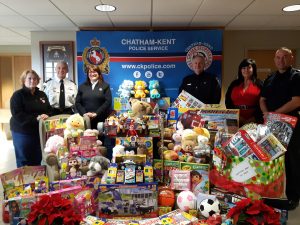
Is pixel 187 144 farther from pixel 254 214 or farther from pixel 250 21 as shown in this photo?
pixel 250 21

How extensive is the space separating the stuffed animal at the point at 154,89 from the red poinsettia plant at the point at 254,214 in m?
2.93

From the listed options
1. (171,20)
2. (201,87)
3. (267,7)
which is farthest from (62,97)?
(267,7)

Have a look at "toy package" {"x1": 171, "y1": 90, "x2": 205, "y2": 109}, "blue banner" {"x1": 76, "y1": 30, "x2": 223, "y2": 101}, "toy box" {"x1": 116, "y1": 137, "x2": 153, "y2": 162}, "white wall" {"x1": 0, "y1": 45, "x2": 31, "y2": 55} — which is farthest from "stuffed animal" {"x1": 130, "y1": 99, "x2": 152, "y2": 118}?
"white wall" {"x1": 0, "y1": 45, "x2": 31, "y2": 55}

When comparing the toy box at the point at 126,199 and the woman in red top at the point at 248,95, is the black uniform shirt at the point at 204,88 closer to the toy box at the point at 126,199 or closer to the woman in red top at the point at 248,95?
the woman in red top at the point at 248,95

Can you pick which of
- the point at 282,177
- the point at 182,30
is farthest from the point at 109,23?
the point at 282,177

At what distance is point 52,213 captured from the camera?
62.4 inches

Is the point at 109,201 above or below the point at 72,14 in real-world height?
below

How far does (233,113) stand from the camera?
262cm

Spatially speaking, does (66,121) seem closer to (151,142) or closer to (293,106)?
(151,142)

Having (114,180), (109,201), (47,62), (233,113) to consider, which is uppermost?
(47,62)

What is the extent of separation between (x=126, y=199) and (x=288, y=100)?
1.82 m

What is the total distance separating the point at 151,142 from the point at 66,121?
995 millimetres

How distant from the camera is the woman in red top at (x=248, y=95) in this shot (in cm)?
300

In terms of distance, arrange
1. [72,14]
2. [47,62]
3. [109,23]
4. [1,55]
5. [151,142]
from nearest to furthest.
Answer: [151,142], [72,14], [109,23], [47,62], [1,55]
